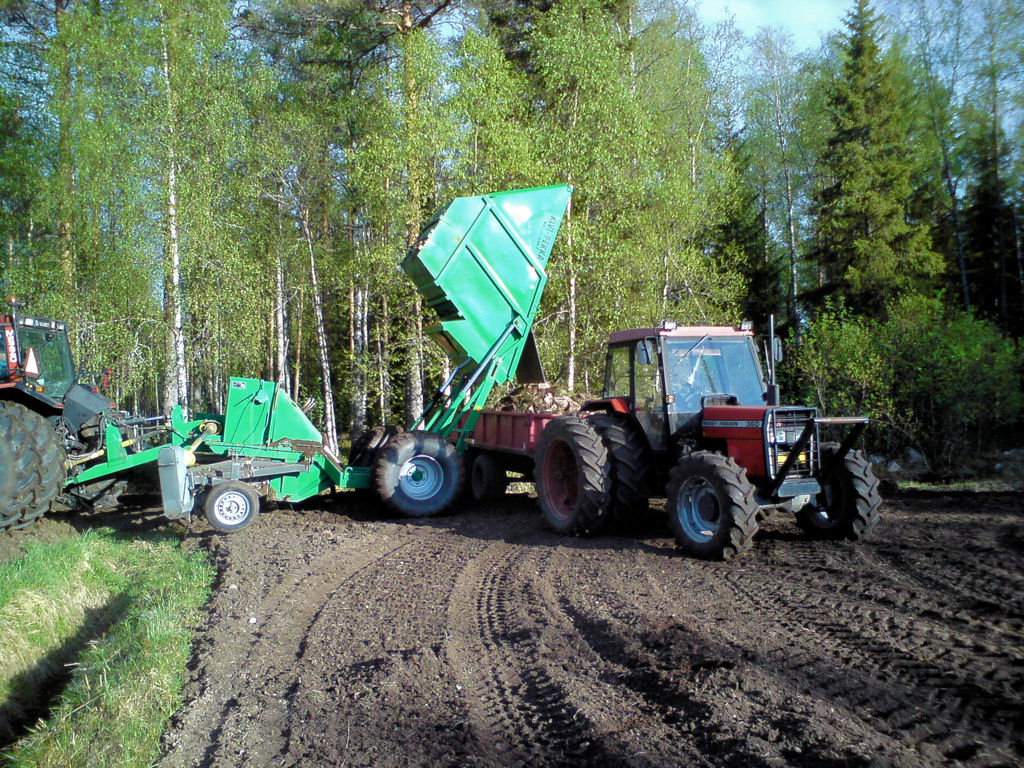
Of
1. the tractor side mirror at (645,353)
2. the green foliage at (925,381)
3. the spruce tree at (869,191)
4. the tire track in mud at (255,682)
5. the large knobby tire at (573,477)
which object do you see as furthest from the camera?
the spruce tree at (869,191)

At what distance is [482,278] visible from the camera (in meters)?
9.42

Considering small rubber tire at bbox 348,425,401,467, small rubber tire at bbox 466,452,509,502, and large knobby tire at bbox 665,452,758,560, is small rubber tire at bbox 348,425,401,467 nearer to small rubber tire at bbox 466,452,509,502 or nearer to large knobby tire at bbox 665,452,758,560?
small rubber tire at bbox 466,452,509,502

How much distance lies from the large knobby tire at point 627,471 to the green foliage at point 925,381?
672 centimetres

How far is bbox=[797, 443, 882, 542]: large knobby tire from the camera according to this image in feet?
21.5

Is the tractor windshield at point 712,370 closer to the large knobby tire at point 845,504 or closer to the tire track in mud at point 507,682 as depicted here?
the large knobby tire at point 845,504

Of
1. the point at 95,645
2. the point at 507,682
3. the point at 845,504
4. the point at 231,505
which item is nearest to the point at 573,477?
the point at 845,504

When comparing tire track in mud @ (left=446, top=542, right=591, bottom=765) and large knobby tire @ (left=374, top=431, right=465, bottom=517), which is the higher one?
large knobby tire @ (left=374, top=431, right=465, bottom=517)

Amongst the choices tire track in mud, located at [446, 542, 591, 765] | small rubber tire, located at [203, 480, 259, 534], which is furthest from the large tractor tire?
tire track in mud, located at [446, 542, 591, 765]

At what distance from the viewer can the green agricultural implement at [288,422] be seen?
8.15m

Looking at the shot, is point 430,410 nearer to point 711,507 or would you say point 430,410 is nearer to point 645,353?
point 645,353

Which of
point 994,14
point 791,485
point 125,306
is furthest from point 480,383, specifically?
point 994,14

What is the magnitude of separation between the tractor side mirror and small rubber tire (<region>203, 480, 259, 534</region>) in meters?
4.69

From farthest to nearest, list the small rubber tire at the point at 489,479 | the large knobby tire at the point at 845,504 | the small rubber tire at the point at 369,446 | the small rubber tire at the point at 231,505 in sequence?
1. the small rubber tire at the point at 489,479
2. the small rubber tire at the point at 369,446
3. the small rubber tire at the point at 231,505
4. the large knobby tire at the point at 845,504

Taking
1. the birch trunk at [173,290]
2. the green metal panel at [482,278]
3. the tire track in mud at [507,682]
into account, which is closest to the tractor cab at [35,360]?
the birch trunk at [173,290]
